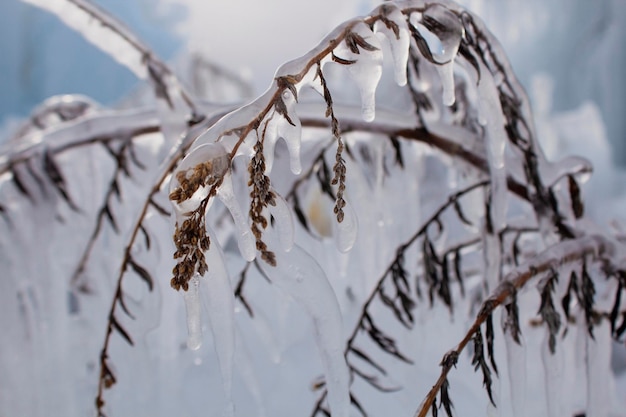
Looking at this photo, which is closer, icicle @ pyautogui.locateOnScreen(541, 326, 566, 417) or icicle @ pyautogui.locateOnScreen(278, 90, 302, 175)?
icicle @ pyautogui.locateOnScreen(278, 90, 302, 175)

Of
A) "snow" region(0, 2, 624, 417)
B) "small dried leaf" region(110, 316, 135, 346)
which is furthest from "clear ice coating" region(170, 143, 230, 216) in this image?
"small dried leaf" region(110, 316, 135, 346)

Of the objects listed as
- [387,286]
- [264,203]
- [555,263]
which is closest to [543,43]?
[387,286]

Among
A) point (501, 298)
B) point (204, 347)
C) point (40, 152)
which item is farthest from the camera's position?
point (204, 347)

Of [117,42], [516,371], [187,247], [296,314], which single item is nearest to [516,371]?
[516,371]

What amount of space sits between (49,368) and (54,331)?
0.07 meters

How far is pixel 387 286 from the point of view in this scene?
5.01 feet

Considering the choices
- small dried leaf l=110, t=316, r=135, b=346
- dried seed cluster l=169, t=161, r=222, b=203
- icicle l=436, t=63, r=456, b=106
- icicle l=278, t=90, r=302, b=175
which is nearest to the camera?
dried seed cluster l=169, t=161, r=222, b=203

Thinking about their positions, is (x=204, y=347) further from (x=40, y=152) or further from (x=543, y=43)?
(x=543, y=43)

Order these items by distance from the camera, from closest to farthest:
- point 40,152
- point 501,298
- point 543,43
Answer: point 501,298 → point 40,152 → point 543,43

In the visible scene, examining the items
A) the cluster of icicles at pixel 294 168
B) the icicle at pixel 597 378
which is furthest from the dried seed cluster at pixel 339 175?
the icicle at pixel 597 378

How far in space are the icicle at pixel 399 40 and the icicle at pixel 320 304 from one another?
236 millimetres

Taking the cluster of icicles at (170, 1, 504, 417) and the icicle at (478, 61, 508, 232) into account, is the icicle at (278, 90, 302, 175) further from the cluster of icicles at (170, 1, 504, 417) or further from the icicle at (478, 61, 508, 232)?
the icicle at (478, 61, 508, 232)

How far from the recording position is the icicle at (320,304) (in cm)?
62

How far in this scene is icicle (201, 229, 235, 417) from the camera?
1.70 feet
